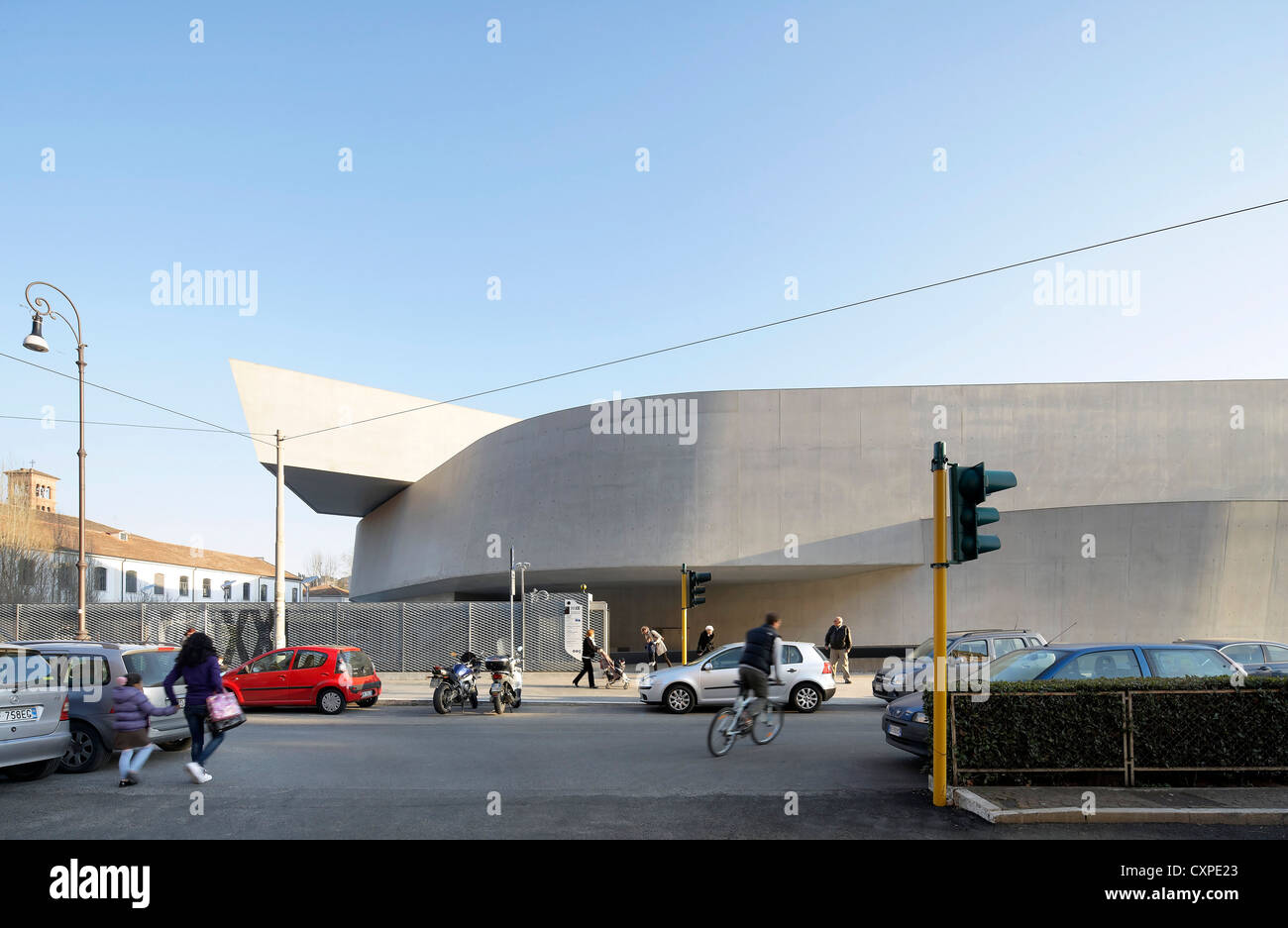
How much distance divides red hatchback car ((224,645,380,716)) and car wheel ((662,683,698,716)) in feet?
20.6

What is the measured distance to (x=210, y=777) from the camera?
8.85 metres

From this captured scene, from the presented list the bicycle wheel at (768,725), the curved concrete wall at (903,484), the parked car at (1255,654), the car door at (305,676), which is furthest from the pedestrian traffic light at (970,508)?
the curved concrete wall at (903,484)

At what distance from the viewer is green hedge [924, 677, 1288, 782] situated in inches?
316

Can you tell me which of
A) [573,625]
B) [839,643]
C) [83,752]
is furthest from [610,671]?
[83,752]

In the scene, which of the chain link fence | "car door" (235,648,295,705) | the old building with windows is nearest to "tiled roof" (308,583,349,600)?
the old building with windows

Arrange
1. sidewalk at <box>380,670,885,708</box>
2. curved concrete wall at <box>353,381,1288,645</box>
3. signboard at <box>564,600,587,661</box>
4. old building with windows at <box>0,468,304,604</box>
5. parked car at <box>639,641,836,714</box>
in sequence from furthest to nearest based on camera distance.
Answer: old building with windows at <box>0,468,304,604</box>
curved concrete wall at <box>353,381,1288,645</box>
signboard at <box>564,600,587,661</box>
sidewalk at <box>380,670,885,708</box>
parked car at <box>639,641,836,714</box>

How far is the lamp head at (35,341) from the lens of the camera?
1639 centimetres

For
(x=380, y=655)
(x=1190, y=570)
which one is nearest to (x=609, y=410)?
(x=380, y=655)

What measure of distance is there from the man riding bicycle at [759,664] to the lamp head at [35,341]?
49.5ft

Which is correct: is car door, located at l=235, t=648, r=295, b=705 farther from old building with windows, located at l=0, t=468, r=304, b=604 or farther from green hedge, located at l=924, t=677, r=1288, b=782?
old building with windows, located at l=0, t=468, r=304, b=604

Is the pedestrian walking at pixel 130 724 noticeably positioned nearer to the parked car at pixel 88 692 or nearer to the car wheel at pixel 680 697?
the parked car at pixel 88 692

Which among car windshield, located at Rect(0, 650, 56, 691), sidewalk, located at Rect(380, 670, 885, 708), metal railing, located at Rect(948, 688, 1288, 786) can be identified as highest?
car windshield, located at Rect(0, 650, 56, 691)
